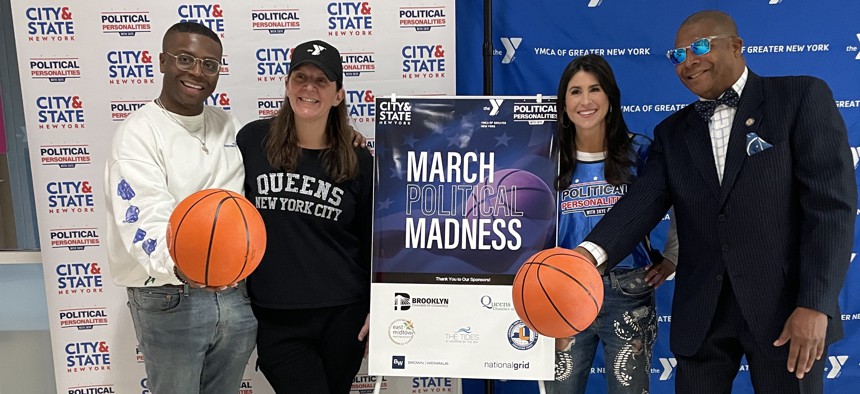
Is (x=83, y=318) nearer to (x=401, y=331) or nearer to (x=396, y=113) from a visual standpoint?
(x=401, y=331)

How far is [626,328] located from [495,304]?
0.45 metres

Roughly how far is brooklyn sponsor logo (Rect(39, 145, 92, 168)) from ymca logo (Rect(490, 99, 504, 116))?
179 centimetres

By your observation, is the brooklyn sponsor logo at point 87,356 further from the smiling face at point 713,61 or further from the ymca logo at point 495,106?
the smiling face at point 713,61

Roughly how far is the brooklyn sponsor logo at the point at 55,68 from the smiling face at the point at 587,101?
2099mm

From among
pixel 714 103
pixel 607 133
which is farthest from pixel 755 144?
pixel 607 133

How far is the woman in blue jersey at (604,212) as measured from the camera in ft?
6.77

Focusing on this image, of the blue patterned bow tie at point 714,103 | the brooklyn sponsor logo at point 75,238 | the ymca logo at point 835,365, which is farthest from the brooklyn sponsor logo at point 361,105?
the ymca logo at point 835,365

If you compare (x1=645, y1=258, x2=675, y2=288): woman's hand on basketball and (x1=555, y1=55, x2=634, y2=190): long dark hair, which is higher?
(x1=555, y1=55, x2=634, y2=190): long dark hair

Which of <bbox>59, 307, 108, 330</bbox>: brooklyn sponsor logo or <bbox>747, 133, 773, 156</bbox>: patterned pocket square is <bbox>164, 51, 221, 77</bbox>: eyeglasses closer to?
<bbox>59, 307, 108, 330</bbox>: brooklyn sponsor logo

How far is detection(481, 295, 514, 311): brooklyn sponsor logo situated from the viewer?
2205 millimetres

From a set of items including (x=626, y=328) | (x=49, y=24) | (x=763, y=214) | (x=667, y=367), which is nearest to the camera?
(x=763, y=214)

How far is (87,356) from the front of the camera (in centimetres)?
282

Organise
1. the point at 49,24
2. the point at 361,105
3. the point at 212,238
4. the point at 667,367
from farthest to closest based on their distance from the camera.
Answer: the point at 667,367
the point at 361,105
the point at 49,24
the point at 212,238

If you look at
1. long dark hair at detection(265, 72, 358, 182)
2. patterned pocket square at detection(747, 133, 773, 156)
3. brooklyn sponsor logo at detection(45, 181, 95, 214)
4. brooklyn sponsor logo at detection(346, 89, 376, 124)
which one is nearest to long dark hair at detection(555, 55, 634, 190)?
patterned pocket square at detection(747, 133, 773, 156)
